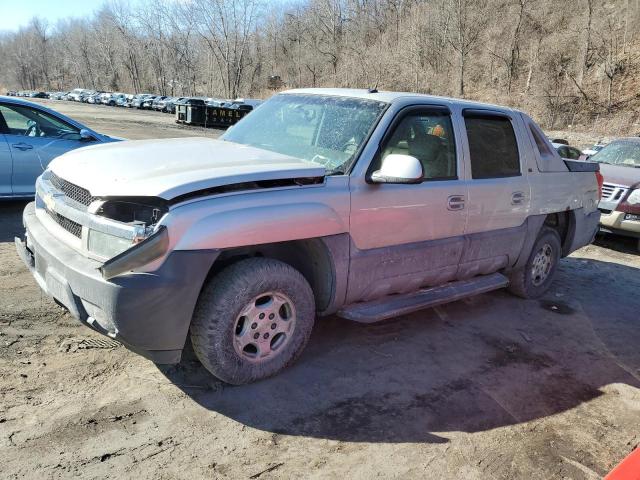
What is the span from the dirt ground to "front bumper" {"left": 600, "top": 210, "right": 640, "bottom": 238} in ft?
12.7

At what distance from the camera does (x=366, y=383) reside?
368cm

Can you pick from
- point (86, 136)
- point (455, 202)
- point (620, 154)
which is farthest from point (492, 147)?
point (620, 154)

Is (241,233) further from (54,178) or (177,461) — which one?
(54,178)

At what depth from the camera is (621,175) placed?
870 cm

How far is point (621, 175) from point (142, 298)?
8359 millimetres

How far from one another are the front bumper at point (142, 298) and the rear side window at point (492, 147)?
103 inches

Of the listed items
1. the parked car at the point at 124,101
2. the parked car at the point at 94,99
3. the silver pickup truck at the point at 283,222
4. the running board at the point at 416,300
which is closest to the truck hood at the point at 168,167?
the silver pickup truck at the point at 283,222

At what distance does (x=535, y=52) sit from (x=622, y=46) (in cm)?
635

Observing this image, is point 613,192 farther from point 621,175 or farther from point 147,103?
point 147,103

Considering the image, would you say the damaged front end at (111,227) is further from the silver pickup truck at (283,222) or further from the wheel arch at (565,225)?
the wheel arch at (565,225)

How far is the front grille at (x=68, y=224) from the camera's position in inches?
128

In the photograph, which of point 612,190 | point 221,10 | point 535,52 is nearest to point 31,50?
point 221,10

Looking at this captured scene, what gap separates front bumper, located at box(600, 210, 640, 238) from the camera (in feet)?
26.6

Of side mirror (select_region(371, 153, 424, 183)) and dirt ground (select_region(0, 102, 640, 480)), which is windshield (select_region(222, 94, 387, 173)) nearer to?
side mirror (select_region(371, 153, 424, 183))
